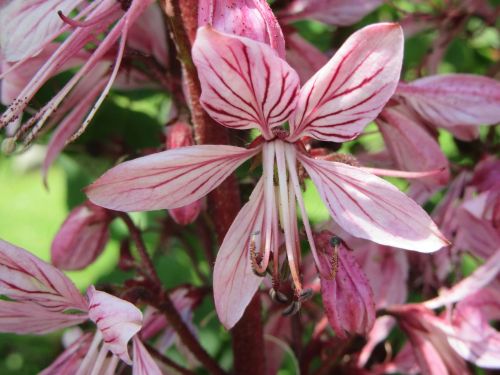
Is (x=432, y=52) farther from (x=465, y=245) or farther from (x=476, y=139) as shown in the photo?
(x=465, y=245)

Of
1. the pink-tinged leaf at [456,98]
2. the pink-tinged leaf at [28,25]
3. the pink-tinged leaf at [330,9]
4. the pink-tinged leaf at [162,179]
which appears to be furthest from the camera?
the pink-tinged leaf at [330,9]

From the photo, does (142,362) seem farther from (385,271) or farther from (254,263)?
(385,271)

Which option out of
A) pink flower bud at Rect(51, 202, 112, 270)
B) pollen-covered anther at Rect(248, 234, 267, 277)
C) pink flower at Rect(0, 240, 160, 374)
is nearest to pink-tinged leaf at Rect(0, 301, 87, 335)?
pink flower at Rect(0, 240, 160, 374)

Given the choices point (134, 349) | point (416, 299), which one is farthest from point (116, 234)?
point (134, 349)

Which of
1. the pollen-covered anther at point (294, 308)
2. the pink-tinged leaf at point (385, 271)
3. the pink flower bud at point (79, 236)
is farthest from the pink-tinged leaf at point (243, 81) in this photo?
the pink-tinged leaf at point (385, 271)

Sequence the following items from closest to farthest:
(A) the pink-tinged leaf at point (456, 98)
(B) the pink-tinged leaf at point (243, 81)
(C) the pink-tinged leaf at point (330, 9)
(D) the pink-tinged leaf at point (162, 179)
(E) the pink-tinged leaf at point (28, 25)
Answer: (B) the pink-tinged leaf at point (243, 81), (D) the pink-tinged leaf at point (162, 179), (E) the pink-tinged leaf at point (28, 25), (A) the pink-tinged leaf at point (456, 98), (C) the pink-tinged leaf at point (330, 9)

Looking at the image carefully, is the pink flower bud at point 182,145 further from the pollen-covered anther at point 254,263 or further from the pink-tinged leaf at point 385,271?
the pink-tinged leaf at point 385,271

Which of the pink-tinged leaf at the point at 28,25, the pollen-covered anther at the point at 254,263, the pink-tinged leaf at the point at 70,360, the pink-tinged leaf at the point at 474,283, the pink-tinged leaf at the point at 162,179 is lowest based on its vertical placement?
the pink-tinged leaf at the point at 474,283
